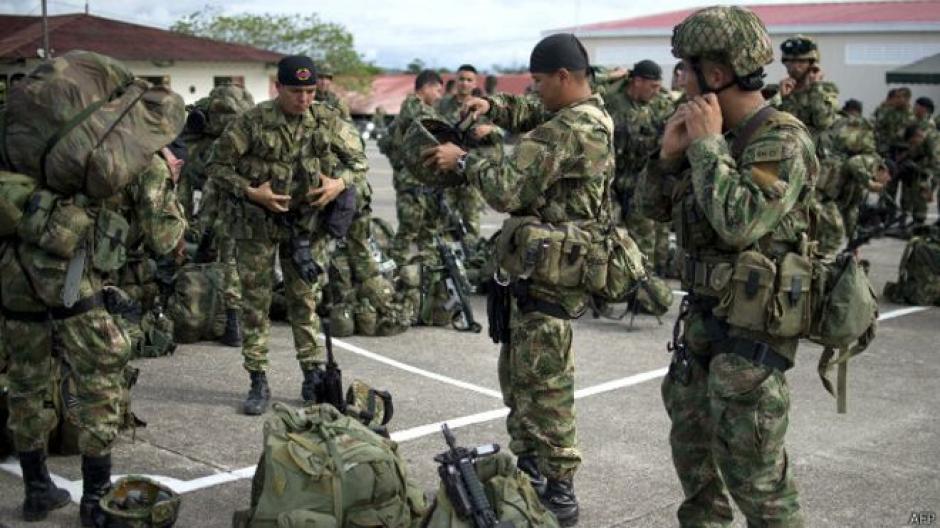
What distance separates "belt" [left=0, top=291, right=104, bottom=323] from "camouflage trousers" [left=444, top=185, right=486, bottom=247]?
6.86 m

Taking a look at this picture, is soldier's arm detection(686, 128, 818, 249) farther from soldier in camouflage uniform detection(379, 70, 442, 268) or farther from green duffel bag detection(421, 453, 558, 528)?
soldier in camouflage uniform detection(379, 70, 442, 268)

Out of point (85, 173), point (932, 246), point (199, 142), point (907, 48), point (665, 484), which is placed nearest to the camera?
point (85, 173)

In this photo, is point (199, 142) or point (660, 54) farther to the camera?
point (660, 54)

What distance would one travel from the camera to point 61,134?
15.6ft

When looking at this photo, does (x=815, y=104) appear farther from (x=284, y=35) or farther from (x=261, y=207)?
(x=284, y=35)

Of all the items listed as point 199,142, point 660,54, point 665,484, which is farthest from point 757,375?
point 660,54

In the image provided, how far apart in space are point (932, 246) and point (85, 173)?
8539 millimetres

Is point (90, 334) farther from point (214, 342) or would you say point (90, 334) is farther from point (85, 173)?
point (214, 342)

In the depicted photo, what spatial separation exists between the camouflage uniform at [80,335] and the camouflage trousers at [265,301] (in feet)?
5.50

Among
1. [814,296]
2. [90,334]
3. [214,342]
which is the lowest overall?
[214,342]

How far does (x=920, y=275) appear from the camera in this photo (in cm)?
1080

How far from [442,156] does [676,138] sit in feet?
4.61

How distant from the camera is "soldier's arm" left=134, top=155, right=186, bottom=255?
511 cm

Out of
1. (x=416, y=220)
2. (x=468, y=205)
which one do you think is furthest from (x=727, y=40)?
(x=468, y=205)
